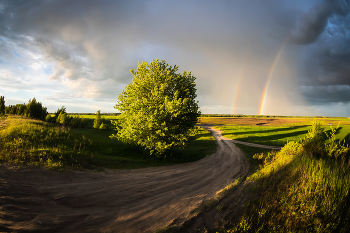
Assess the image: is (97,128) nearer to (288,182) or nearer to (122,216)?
(122,216)

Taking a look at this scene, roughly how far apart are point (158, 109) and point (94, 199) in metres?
10.3

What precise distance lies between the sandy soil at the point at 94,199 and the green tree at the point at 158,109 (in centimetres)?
513

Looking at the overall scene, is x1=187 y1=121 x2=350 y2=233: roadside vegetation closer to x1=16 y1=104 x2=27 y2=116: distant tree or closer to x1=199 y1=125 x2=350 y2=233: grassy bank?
x1=199 y1=125 x2=350 y2=233: grassy bank

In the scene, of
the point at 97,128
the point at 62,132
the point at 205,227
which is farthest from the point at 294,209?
the point at 97,128

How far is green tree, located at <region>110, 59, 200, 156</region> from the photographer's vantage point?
1570cm

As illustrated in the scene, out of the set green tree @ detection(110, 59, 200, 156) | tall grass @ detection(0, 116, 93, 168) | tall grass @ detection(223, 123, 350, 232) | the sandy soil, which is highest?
green tree @ detection(110, 59, 200, 156)

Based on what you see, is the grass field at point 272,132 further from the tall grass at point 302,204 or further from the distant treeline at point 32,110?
the distant treeline at point 32,110

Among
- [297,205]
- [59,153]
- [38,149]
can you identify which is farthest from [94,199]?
[297,205]

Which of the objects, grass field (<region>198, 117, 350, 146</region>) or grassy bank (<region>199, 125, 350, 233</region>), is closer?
grassy bank (<region>199, 125, 350, 233</region>)

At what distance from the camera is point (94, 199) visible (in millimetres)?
7402

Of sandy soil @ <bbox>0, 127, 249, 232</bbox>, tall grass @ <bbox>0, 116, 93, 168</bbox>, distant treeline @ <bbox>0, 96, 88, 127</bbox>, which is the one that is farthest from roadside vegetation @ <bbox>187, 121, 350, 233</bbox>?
distant treeline @ <bbox>0, 96, 88, 127</bbox>

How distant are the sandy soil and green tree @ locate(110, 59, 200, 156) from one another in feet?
16.8

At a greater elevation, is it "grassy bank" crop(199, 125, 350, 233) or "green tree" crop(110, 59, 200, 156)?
"green tree" crop(110, 59, 200, 156)

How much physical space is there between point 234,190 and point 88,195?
7.69 meters
